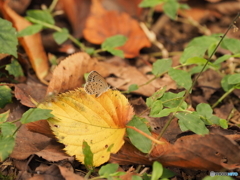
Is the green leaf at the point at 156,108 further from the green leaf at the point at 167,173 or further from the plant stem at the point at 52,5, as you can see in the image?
the plant stem at the point at 52,5

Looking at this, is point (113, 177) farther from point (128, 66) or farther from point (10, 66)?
point (128, 66)

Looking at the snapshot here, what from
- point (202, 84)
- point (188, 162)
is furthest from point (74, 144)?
point (202, 84)

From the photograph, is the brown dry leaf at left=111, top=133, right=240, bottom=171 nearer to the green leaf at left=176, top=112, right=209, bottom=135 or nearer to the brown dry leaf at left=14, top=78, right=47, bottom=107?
the green leaf at left=176, top=112, right=209, bottom=135

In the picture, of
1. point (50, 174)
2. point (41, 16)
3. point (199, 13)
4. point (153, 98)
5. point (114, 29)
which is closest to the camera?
point (50, 174)

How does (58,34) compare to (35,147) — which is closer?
(35,147)

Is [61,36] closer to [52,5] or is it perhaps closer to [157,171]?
[52,5]

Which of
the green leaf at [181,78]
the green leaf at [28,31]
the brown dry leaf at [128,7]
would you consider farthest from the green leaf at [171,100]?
the brown dry leaf at [128,7]

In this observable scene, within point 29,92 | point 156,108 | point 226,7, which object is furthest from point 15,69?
point 226,7
